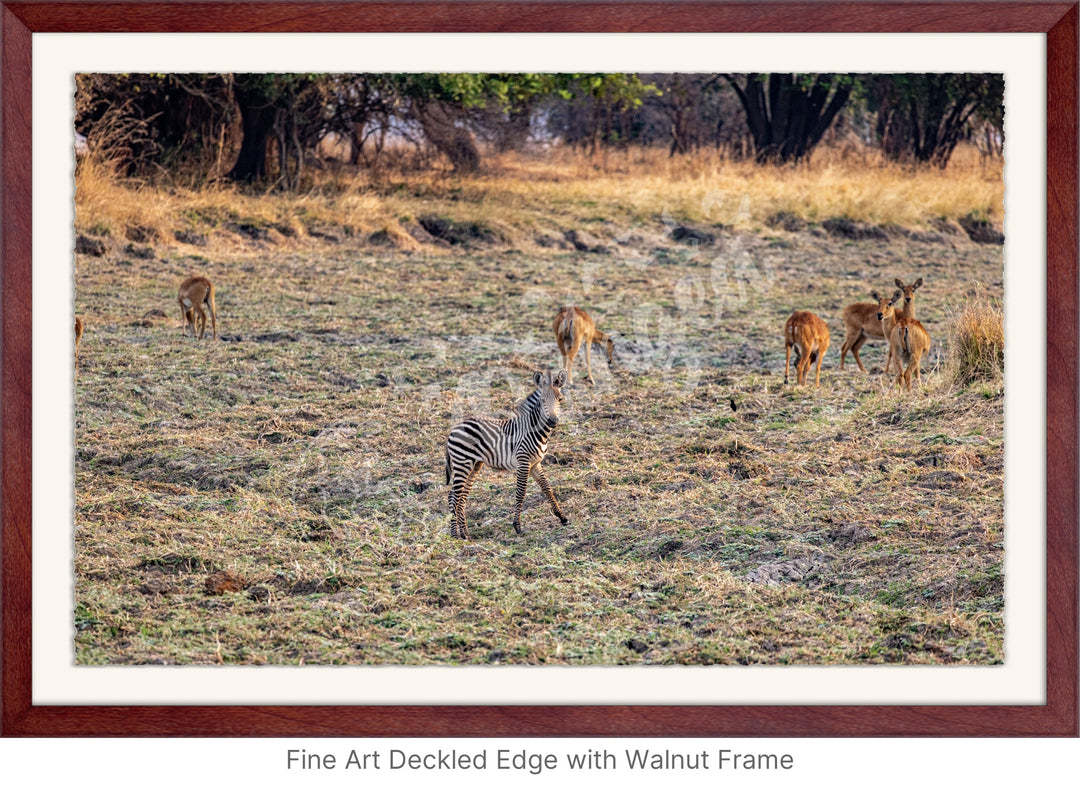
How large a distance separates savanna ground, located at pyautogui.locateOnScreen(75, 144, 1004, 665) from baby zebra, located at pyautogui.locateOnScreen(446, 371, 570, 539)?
0.79 feet

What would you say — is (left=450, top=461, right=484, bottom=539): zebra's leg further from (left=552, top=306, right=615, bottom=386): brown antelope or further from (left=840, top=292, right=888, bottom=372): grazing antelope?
(left=840, top=292, right=888, bottom=372): grazing antelope

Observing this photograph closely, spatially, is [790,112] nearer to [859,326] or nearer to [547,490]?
[859,326]

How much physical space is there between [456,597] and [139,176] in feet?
29.0

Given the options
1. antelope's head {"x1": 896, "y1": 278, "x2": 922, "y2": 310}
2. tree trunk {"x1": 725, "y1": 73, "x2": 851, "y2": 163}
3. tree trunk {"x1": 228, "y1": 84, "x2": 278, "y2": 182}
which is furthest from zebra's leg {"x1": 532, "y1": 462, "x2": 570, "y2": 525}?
tree trunk {"x1": 725, "y1": 73, "x2": 851, "y2": 163}

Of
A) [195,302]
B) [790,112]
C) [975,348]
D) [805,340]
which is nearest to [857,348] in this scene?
[805,340]

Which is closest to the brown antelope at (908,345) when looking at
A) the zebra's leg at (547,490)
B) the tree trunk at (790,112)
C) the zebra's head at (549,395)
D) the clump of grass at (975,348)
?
the clump of grass at (975,348)

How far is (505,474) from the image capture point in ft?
25.9

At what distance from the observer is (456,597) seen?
6.02 m

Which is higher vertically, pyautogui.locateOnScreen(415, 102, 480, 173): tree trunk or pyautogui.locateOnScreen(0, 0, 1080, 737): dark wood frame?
pyautogui.locateOnScreen(415, 102, 480, 173): tree trunk

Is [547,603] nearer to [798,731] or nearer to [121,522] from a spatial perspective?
[798,731]

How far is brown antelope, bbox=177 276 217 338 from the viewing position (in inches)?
418

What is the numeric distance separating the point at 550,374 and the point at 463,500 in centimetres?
85
